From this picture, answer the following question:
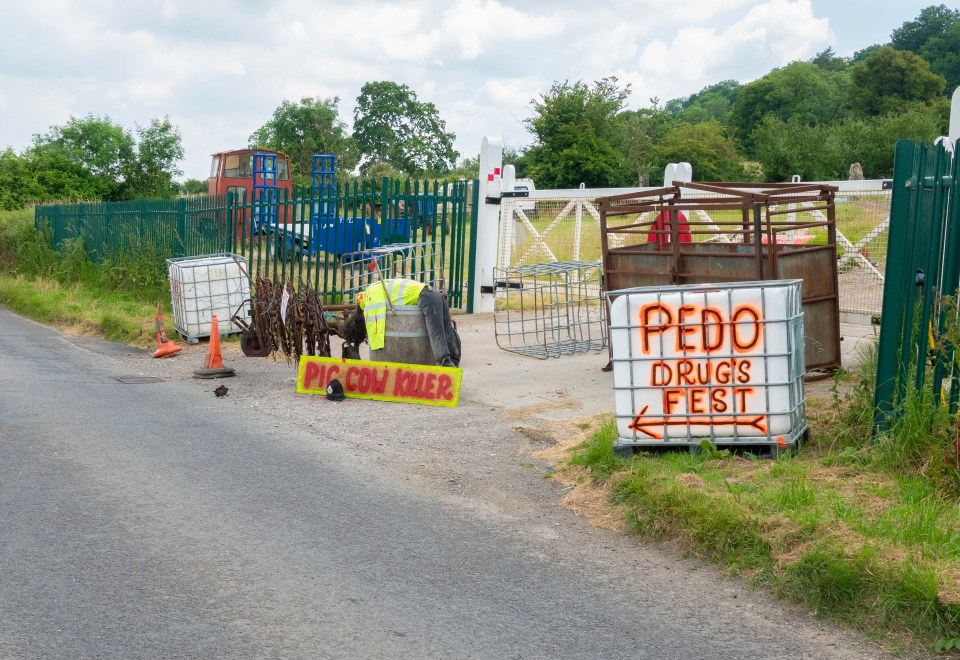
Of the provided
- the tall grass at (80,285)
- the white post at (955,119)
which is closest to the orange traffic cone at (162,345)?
the tall grass at (80,285)

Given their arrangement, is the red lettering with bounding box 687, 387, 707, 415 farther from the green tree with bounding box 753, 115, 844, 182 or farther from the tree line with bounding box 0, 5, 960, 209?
the green tree with bounding box 753, 115, 844, 182

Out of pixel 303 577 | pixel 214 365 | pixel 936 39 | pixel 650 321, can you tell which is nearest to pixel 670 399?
pixel 650 321

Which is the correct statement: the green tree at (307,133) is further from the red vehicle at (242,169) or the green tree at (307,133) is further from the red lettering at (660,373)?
the red lettering at (660,373)

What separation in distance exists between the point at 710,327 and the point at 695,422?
66cm

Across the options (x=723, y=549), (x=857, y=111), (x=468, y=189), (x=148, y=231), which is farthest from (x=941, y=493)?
(x=857, y=111)

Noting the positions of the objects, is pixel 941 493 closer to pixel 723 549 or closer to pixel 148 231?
pixel 723 549

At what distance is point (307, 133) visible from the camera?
225 feet

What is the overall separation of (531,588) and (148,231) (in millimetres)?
17495

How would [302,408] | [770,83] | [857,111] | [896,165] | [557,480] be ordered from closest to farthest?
[896,165] → [557,480] → [302,408] → [857,111] → [770,83]

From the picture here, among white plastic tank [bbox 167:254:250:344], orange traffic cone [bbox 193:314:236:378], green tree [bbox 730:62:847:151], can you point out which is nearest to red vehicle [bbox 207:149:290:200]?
white plastic tank [bbox 167:254:250:344]

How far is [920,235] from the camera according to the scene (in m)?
6.79

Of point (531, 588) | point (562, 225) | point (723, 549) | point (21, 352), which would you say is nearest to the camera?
point (531, 588)

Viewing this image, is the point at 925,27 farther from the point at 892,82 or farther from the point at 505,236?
the point at 505,236

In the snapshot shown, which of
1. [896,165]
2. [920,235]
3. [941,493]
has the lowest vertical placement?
[941,493]
